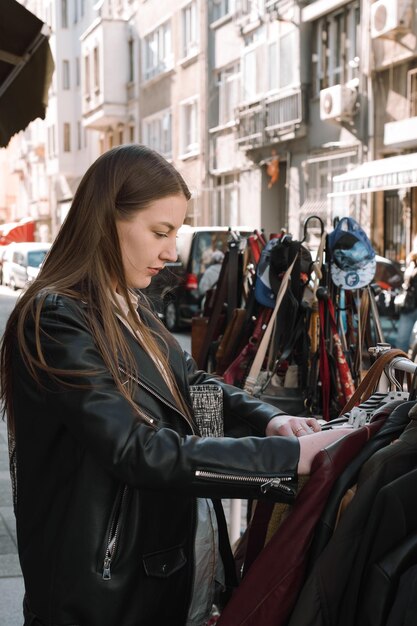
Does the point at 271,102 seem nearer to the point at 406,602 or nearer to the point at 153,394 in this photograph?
the point at 153,394

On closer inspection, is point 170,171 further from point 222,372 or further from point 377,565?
point 222,372

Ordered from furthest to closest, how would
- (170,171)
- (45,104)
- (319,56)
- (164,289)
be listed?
1. (319,56)
2. (45,104)
3. (164,289)
4. (170,171)

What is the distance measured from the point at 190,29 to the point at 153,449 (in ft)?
100.0

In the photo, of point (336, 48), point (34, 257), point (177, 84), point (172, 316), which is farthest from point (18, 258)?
point (172, 316)

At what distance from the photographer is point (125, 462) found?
180 cm

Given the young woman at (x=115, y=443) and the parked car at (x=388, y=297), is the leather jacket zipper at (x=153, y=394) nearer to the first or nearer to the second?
the young woman at (x=115, y=443)

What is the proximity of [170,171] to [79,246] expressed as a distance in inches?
10.6

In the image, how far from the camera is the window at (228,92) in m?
27.5

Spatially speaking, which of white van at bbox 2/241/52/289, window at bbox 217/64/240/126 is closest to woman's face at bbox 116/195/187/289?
window at bbox 217/64/240/126

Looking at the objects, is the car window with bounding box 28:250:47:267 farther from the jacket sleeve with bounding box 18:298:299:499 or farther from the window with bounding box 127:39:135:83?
the jacket sleeve with bounding box 18:298:299:499

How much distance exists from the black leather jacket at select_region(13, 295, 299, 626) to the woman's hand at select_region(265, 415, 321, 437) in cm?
25

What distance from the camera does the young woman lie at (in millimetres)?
1823

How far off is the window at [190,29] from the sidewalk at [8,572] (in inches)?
1032

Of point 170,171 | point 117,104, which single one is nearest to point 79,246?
point 170,171
